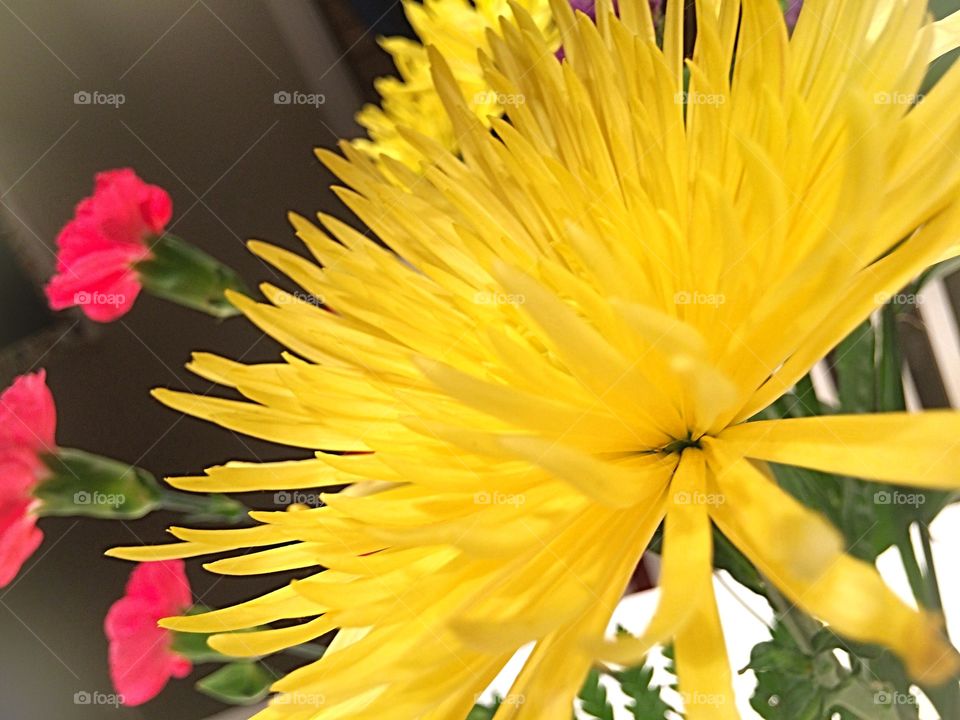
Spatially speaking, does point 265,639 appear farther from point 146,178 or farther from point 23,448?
point 146,178

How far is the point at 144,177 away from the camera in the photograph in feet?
3.22

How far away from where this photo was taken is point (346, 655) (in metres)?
0.17

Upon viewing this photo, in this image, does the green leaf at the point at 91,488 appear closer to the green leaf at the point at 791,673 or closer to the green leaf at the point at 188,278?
the green leaf at the point at 188,278

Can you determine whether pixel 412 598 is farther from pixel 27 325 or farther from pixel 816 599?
pixel 27 325

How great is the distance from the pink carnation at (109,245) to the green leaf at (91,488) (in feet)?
0.22

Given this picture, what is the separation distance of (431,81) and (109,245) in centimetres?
16

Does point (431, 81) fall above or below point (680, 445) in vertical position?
above

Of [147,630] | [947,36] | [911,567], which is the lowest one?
[147,630]

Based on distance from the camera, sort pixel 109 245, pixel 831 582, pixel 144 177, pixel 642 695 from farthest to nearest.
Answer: pixel 144 177, pixel 109 245, pixel 642 695, pixel 831 582

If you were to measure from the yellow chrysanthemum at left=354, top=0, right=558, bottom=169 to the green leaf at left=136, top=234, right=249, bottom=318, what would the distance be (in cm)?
10

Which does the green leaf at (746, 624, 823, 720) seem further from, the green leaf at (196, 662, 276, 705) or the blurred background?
the blurred background

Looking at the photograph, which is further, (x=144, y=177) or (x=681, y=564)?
(x=144, y=177)

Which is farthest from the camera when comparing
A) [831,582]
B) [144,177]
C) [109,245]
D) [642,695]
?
[144,177]

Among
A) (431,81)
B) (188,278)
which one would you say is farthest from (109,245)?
(431,81)
